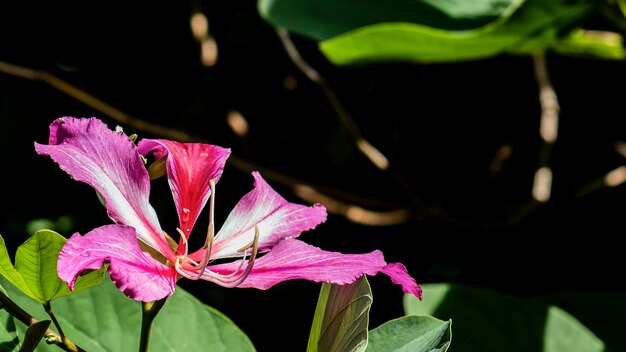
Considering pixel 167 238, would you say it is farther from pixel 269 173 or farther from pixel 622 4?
pixel 269 173

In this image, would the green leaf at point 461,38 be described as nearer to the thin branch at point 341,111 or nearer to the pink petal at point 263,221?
the thin branch at point 341,111

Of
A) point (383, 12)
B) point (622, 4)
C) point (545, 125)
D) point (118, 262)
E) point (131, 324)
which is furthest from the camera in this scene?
point (545, 125)

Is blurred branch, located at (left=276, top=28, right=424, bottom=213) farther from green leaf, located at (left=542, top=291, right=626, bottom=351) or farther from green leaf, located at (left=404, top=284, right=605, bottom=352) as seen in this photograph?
green leaf, located at (left=404, top=284, right=605, bottom=352)

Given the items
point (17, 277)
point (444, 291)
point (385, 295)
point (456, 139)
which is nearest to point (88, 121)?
point (17, 277)

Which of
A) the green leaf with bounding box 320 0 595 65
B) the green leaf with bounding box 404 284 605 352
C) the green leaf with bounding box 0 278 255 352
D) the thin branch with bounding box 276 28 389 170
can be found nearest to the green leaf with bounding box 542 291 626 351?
the green leaf with bounding box 404 284 605 352

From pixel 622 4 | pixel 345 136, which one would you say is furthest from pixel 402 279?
pixel 345 136

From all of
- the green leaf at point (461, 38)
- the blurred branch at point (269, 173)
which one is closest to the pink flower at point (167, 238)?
the green leaf at point (461, 38)
